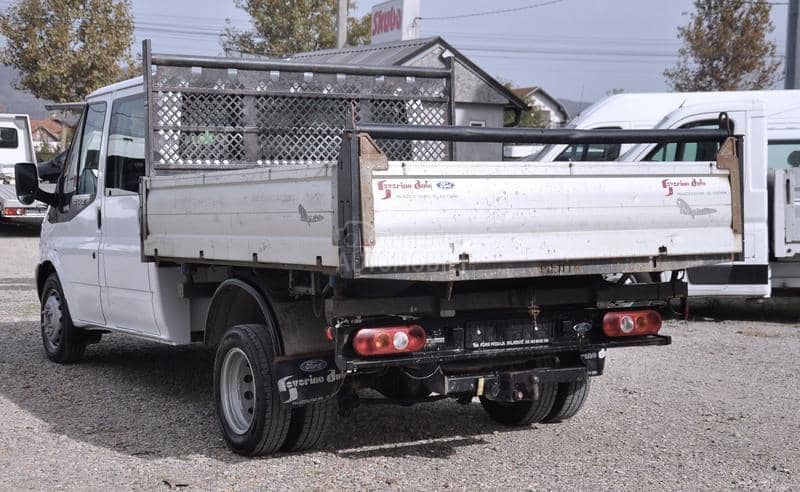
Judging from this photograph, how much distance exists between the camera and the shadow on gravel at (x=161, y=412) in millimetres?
6531

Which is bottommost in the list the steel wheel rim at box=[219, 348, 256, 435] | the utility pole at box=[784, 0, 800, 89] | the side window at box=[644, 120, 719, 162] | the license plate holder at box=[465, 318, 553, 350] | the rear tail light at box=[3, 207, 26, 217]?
the steel wheel rim at box=[219, 348, 256, 435]

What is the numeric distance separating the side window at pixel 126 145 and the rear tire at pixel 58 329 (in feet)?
5.34

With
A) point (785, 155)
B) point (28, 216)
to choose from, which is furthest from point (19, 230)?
point (785, 155)

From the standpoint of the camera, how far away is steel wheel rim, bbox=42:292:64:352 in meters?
9.24

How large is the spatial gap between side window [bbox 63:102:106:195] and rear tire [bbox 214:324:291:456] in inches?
104

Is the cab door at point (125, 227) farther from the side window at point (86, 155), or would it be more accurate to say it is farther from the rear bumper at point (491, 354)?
the rear bumper at point (491, 354)

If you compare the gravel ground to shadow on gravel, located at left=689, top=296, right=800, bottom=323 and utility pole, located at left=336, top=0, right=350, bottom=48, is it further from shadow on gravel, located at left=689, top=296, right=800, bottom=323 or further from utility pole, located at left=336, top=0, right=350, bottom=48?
utility pole, located at left=336, top=0, right=350, bottom=48

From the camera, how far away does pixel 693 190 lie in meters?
6.00

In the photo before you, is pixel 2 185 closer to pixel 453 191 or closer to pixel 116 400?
pixel 116 400

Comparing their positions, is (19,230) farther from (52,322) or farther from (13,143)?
(52,322)

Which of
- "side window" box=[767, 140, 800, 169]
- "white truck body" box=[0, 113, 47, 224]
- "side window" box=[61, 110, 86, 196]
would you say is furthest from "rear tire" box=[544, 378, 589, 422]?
"white truck body" box=[0, 113, 47, 224]

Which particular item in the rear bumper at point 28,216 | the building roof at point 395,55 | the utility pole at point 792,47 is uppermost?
the building roof at point 395,55

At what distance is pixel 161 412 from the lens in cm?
748

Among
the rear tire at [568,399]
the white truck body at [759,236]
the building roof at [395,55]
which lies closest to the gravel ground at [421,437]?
the rear tire at [568,399]
